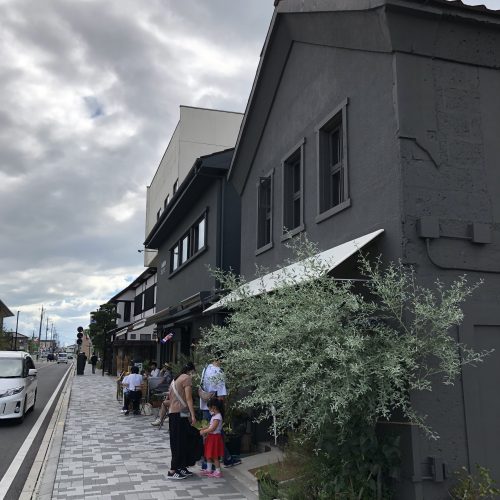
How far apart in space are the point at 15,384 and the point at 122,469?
21.1 ft

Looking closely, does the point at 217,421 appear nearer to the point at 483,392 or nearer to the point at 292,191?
the point at 483,392

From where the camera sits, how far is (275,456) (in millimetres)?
9062

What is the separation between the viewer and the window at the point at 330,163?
27.1 feet

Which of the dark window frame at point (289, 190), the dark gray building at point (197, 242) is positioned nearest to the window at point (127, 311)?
the dark gray building at point (197, 242)

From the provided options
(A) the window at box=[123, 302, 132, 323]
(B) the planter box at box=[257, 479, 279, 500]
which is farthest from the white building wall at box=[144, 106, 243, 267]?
(B) the planter box at box=[257, 479, 279, 500]

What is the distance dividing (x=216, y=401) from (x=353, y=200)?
13.1 feet

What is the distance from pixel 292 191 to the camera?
10.4m

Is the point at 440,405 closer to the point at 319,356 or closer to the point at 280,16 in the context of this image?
the point at 319,356

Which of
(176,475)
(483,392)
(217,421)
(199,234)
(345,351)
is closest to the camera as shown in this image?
(345,351)

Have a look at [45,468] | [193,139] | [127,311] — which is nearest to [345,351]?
[45,468]

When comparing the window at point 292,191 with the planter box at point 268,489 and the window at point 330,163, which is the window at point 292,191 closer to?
the window at point 330,163

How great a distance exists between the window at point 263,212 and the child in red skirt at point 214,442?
454 cm

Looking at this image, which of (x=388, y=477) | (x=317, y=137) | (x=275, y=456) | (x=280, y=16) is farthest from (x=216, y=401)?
(x=280, y=16)

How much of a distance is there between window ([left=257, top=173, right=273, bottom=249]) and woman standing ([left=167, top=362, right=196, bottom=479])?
4256mm
